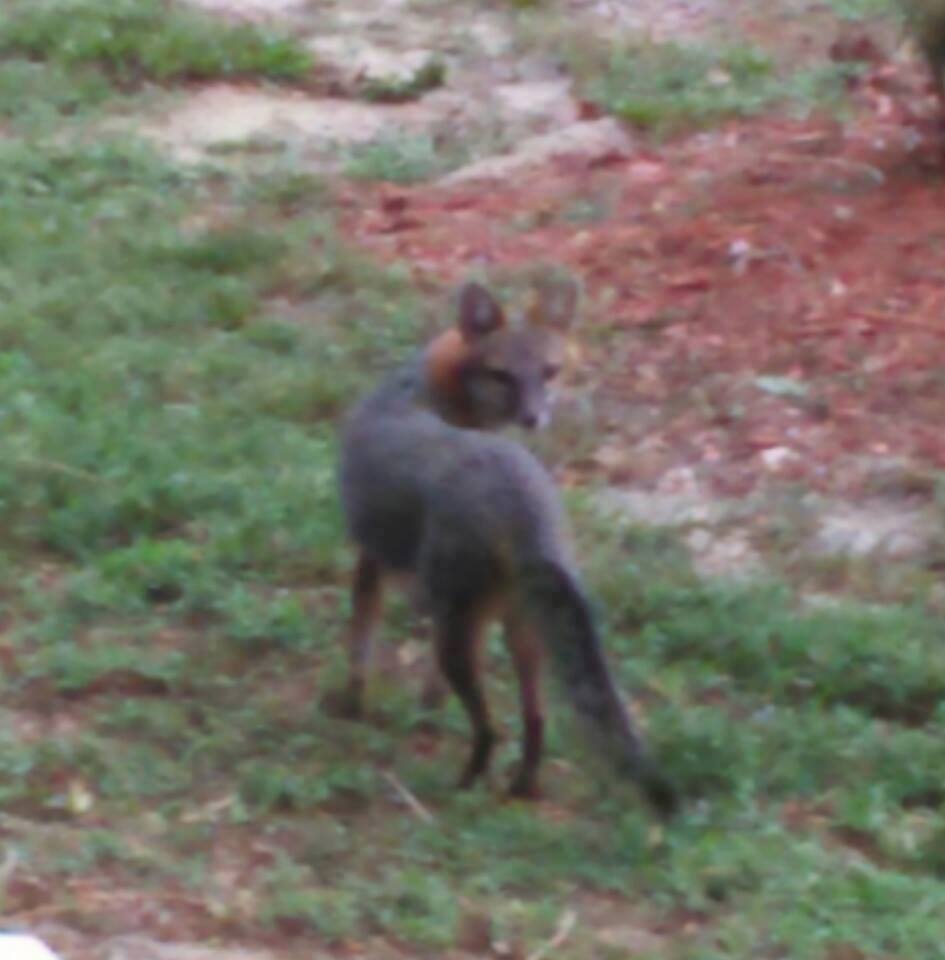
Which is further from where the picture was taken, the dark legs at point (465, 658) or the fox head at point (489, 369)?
the fox head at point (489, 369)

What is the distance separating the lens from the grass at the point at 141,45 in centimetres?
1219

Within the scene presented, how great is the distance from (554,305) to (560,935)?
2.36 meters

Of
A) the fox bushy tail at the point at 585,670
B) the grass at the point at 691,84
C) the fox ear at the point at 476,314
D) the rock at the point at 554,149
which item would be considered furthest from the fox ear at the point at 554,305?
the grass at the point at 691,84

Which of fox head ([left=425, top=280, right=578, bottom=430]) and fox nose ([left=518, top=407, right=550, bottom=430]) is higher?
fox head ([left=425, top=280, right=578, bottom=430])

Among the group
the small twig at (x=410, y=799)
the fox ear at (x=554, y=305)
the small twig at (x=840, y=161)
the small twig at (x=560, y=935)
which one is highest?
the fox ear at (x=554, y=305)

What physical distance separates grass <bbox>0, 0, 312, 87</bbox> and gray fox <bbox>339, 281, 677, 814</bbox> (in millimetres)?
5578

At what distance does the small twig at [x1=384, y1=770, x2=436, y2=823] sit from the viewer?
19.8 ft

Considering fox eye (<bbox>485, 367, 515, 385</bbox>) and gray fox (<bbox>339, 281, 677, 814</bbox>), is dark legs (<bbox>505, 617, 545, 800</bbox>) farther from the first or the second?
fox eye (<bbox>485, 367, 515, 385</bbox>)

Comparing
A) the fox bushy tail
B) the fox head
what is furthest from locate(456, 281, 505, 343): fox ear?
the fox bushy tail

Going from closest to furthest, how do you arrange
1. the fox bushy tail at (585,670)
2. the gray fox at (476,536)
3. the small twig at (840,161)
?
the fox bushy tail at (585,670) → the gray fox at (476,536) → the small twig at (840,161)

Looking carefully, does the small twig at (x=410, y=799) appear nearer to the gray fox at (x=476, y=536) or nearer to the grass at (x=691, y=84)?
the gray fox at (x=476, y=536)

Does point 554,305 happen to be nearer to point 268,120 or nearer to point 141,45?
point 268,120

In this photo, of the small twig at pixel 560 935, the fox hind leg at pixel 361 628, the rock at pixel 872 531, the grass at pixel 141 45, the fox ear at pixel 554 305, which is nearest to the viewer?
the small twig at pixel 560 935

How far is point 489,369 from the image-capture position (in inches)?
275
